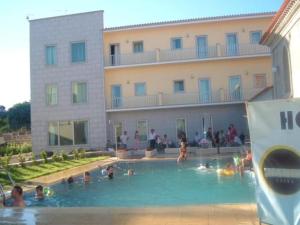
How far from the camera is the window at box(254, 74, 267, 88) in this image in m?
30.9

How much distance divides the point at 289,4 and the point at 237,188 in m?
6.93

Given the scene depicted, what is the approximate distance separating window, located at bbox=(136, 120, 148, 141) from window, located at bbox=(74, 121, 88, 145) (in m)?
4.17

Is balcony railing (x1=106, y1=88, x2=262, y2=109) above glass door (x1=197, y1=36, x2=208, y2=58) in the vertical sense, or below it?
below

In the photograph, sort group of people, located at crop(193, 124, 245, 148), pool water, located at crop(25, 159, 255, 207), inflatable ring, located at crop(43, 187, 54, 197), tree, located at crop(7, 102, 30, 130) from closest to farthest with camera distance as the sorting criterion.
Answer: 1. pool water, located at crop(25, 159, 255, 207)
2. inflatable ring, located at crop(43, 187, 54, 197)
3. group of people, located at crop(193, 124, 245, 148)
4. tree, located at crop(7, 102, 30, 130)

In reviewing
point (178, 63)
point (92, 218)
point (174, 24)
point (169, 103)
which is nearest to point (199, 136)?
point (169, 103)

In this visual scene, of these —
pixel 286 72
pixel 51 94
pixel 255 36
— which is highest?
pixel 255 36

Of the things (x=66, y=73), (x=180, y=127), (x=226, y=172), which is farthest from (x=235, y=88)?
(x=226, y=172)

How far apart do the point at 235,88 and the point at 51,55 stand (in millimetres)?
14869

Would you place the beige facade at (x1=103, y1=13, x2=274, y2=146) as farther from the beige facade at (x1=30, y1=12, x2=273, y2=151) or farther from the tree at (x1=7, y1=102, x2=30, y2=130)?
the tree at (x1=7, y1=102, x2=30, y2=130)

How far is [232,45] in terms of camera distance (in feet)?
103

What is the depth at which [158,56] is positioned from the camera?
31.6 meters

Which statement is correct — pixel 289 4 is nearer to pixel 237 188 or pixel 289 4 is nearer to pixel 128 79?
pixel 237 188

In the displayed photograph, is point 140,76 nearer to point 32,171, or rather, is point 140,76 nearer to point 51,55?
point 51,55

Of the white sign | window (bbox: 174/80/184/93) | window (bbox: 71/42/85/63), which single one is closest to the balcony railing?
window (bbox: 174/80/184/93)
